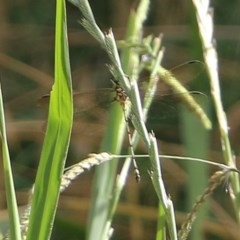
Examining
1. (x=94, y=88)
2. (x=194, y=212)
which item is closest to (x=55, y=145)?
(x=194, y=212)

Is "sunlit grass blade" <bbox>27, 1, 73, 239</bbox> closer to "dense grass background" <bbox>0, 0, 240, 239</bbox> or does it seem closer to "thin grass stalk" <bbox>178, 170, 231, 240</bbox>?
"thin grass stalk" <bbox>178, 170, 231, 240</bbox>

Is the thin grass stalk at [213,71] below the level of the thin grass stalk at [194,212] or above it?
above

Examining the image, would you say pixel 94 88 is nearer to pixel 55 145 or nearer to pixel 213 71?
pixel 213 71

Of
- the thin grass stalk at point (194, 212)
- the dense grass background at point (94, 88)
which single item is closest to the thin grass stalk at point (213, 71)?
the thin grass stalk at point (194, 212)

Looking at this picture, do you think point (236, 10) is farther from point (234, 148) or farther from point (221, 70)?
point (234, 148)

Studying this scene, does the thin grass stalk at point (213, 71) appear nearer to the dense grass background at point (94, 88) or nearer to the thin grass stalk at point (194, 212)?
the thin grass stalk at point (194, 212)

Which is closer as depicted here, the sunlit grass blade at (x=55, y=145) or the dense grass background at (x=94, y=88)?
the sunlit grass blade at (x=55, y=145)

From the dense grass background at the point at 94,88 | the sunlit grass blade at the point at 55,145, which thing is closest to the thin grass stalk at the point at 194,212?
the sunlit grass blade at the point at 55,145
